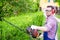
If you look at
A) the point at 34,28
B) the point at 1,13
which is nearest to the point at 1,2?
the point at 1,13

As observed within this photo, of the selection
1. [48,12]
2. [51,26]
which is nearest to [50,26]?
[51,26]

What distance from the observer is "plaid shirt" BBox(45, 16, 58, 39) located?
753 cm

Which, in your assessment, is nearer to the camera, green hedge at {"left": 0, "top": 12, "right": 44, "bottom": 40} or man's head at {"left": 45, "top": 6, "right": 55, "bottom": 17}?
man's head at {"left": 45, "top": 6, "right": 55, "bottom": 17}

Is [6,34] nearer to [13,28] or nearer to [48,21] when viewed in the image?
[13,28]

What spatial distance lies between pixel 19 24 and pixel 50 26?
814 mm

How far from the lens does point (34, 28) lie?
7.70 meters

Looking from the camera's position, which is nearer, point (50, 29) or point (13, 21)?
point (50, 29)

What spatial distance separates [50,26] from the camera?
754 centimetres

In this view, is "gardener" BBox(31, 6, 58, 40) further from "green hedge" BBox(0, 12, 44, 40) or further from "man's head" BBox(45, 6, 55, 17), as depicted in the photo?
"green hedge" BBox(0, 12, 44, 40)

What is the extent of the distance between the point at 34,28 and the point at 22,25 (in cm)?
42

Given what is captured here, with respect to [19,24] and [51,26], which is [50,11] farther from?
[19,24]

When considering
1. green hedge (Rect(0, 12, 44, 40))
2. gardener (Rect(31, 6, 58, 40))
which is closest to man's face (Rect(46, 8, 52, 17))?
gardener (Rect(31, 6, 58, 40))

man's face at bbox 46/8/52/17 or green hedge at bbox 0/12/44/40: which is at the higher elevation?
man's face at bbox 46/8/52/17

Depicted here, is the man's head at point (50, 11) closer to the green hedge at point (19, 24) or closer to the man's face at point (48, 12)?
the man's face at point (48, 12)
